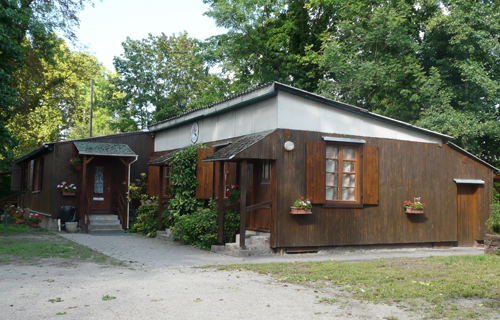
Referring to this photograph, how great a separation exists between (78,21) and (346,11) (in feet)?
38.4

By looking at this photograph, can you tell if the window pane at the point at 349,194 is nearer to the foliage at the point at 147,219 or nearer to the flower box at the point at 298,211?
the flower box at the point at 298,211

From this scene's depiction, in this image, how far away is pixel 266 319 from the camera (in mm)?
5051

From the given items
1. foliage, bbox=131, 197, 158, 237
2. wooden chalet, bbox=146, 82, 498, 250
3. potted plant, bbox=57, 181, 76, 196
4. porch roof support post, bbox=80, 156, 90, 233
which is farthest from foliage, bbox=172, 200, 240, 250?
potted plant, bbox=57, 181, 76, 196

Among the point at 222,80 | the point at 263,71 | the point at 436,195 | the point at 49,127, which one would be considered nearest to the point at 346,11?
the point at 263,71

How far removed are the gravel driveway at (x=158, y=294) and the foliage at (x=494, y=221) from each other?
7.12m

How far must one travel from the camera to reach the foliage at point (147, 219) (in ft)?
51.1

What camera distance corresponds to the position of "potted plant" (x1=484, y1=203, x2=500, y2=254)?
1136cm

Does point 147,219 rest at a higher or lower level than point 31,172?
lower

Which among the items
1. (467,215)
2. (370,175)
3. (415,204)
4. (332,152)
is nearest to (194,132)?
(332,152)

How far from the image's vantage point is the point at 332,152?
38.5 ft

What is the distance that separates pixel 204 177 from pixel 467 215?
7.76 m

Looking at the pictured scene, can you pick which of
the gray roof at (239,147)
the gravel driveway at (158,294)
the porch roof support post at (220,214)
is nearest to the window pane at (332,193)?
the gray roof at (239,147)

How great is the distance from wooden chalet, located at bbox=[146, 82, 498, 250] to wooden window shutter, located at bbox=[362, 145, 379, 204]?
0.03m

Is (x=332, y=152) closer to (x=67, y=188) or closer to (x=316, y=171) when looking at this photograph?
(x=316, y=171)
